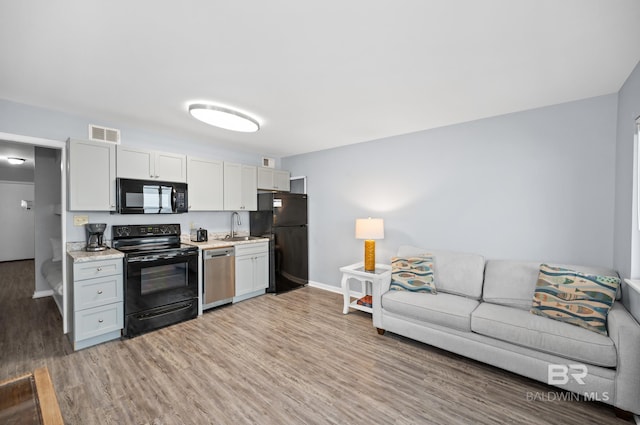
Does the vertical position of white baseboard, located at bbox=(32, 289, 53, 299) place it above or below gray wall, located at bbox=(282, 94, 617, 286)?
below

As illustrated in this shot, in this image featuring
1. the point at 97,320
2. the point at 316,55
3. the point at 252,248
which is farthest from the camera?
the point at 252,248

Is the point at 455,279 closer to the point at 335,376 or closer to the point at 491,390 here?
the point at 491,390

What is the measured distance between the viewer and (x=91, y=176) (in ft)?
9.46

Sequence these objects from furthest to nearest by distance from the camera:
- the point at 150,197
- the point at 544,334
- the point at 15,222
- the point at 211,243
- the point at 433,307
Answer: the point at 15,222, the point at 211,243, the point at 150,197, the point at 433,307, the point at 544,334

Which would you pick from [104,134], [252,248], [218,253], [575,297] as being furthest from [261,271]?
[575,297]

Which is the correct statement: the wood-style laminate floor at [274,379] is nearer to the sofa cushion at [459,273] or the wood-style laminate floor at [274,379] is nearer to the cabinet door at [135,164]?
the sofa cushion at [459,273]

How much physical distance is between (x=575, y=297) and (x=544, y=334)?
1.50 ft

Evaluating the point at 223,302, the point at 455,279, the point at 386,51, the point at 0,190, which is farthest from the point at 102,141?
the point at 0,190

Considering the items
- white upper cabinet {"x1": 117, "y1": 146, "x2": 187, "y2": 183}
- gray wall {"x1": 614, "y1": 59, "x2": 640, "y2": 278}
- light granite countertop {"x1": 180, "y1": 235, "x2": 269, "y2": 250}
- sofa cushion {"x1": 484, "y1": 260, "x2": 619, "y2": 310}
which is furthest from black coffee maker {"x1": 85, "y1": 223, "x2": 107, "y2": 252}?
gray wall {"x1": 614, "y1": 59, "x2": 640, "y2": 278}

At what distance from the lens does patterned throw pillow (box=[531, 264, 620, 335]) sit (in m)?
2.00

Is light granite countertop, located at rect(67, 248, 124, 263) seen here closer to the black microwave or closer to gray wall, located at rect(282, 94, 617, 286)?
the black microwave

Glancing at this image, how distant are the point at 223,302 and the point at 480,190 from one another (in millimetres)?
3733

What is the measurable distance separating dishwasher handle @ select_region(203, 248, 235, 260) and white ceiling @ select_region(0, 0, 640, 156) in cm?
178

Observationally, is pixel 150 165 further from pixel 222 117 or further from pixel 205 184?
pixel 222 117
